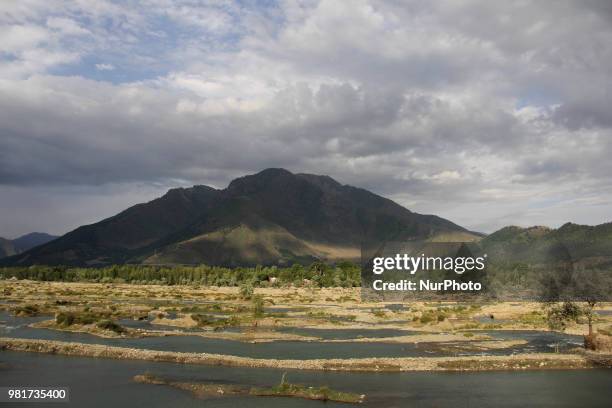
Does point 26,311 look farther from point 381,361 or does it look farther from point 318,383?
point 381,361

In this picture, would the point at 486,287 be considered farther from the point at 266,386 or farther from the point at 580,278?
the point at 266,386

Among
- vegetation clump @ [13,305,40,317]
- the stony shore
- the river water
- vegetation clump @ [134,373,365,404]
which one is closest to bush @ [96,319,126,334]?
the stony shore

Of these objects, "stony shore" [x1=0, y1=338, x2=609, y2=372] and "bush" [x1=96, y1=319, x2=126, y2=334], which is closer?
"stony shore" [x1=0, y1=338, x2=609, y2=372]

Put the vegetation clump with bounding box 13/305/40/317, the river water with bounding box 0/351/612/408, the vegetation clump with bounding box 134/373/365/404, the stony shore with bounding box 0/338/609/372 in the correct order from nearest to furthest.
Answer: the river water with bounding box 0/351/612/408 → the vegetation clump with bounding box 134/373/365/404 → the stony shore with bounding box 0/338/609/372 → the vegetation clump with bounding box 13/305/40/317

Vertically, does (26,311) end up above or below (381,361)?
below

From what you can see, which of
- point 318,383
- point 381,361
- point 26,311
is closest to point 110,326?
point 26,311

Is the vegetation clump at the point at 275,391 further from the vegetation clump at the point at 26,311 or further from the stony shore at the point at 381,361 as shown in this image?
the vegetation clump at the point at 26,311

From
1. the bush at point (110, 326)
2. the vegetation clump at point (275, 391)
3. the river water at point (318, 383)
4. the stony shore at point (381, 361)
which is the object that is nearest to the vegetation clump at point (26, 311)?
the bush at point (110, 326)

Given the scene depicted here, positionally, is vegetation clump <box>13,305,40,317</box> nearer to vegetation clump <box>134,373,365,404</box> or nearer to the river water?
the river water
